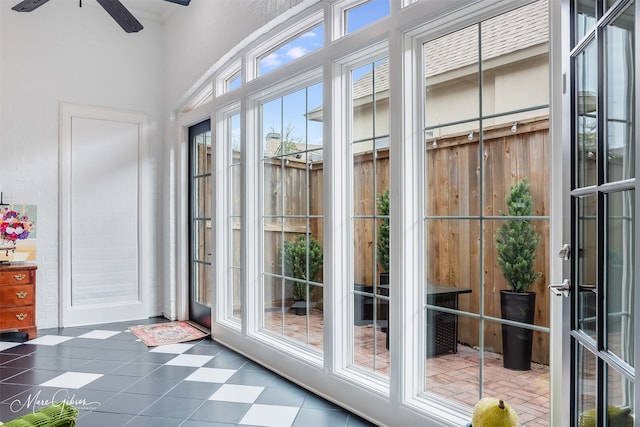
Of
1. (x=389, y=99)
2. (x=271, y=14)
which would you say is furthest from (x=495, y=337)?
(x=271, y=14)

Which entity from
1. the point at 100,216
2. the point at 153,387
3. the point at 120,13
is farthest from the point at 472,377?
the point at 100,216

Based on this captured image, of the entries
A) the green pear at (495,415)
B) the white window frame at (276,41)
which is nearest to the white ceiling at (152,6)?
the white window frame at (276,41)

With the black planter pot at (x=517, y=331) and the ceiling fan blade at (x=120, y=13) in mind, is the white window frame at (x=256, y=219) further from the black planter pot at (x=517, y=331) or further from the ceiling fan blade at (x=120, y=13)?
the black planter pot at (x=517, y=331)

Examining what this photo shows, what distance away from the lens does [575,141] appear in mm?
1541

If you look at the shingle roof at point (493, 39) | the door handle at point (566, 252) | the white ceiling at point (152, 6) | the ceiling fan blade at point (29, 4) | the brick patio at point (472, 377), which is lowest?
the brick patio at point (472, 377)

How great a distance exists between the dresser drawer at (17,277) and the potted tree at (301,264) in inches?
104

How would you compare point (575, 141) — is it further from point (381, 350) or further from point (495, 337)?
point (381, 350)

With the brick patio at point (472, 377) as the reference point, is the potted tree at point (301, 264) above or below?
above

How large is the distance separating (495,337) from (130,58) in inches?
193

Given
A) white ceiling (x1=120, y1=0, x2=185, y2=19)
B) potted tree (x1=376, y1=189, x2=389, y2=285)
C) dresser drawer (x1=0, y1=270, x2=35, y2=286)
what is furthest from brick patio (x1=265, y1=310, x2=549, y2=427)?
white ceiling (x1=120, y1=0, x2=185, y2=19)

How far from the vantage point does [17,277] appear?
436cm

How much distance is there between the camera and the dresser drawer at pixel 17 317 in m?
4.28

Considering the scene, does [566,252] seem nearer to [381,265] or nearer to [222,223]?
[381,265]

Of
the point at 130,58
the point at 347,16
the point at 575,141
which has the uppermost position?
the point at 130,58
